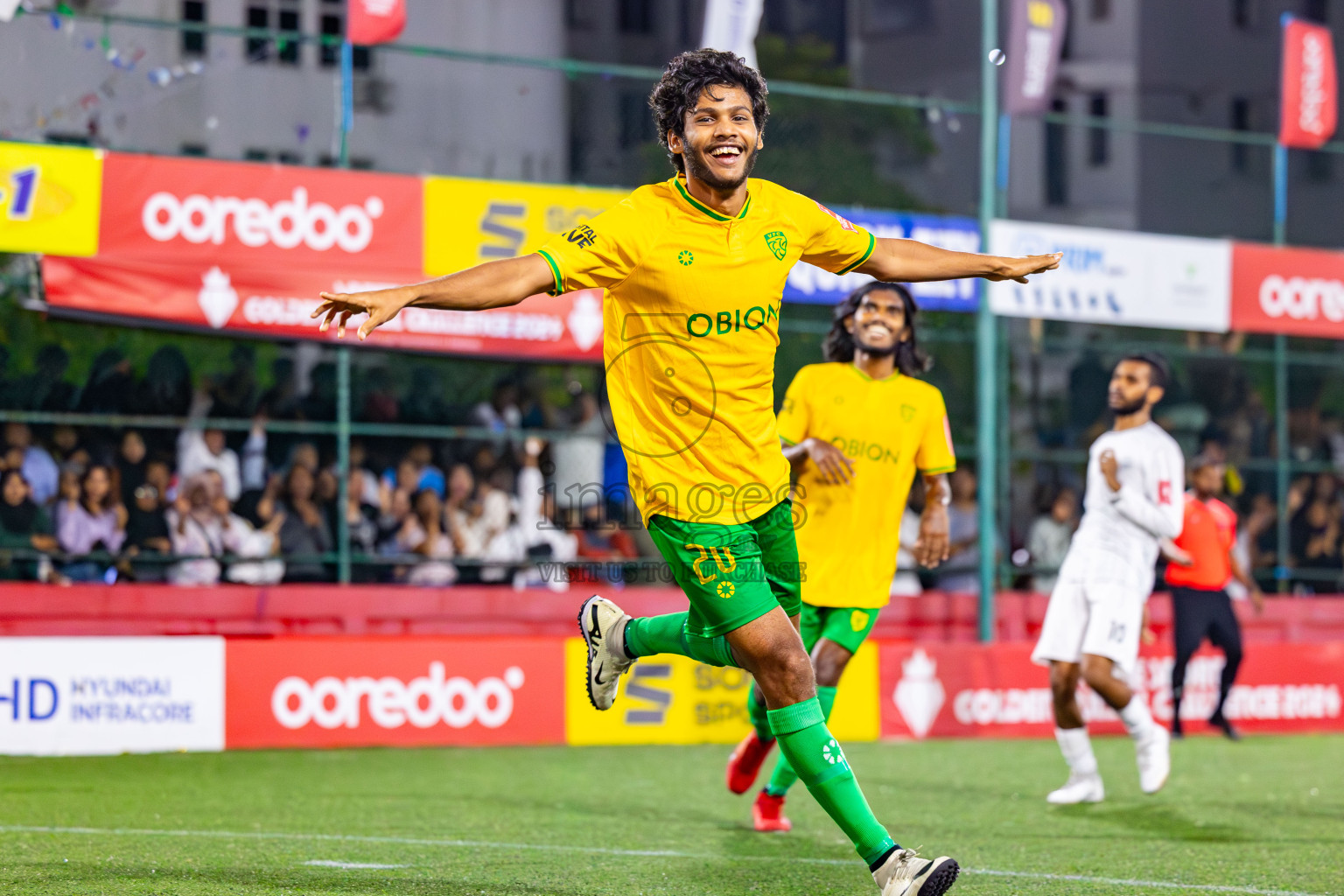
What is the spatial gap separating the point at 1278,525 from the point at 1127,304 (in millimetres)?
3164

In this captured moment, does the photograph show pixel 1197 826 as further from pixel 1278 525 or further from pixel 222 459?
pixel 1278 525

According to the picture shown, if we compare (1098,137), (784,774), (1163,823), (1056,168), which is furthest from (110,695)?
(1098,137)

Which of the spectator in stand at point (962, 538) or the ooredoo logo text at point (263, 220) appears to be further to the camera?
the spectator in stand at point (962, 538)

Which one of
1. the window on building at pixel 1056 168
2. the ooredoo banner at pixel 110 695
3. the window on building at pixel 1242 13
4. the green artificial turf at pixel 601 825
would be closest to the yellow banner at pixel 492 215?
the ooredoo banner at pixel 110 695

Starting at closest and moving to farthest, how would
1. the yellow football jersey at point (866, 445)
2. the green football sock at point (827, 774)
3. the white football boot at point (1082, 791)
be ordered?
the green football sock at point (827, 774), the yellow football jersey at point (866, 445), the white football boot at point (1082, 791)

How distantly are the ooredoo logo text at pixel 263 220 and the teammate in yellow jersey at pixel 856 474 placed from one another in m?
6.02

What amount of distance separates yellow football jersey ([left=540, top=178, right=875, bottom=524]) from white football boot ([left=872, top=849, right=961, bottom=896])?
1.13 meters

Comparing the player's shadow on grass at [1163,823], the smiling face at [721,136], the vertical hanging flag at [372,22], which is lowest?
the player's shadow on grass at [1163,823]

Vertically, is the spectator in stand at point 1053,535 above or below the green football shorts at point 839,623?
above

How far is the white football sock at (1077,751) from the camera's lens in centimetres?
909

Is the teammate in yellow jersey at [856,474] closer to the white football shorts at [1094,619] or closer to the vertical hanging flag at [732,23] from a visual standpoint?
the white football shorts at [1094,619]

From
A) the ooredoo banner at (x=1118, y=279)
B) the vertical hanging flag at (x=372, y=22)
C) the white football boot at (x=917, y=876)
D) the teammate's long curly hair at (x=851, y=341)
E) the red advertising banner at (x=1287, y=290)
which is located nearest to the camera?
the white football boot at (x=917, y=876)

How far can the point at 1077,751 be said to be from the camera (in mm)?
9086

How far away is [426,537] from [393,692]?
2.33 meters
